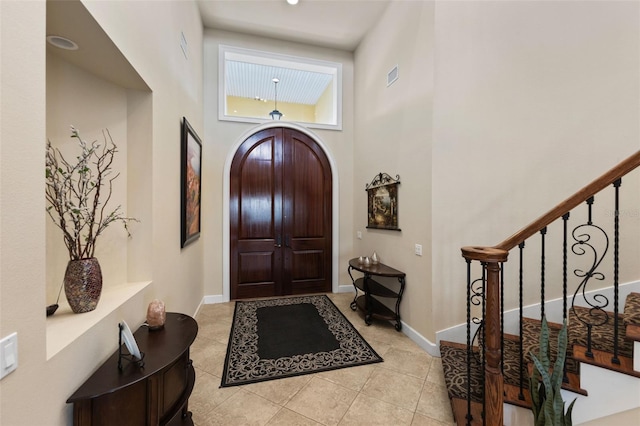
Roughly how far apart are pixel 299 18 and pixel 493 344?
175 inches

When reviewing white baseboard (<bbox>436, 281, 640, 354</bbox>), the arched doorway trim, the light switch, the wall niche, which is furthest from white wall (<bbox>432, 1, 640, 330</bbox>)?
the light switch

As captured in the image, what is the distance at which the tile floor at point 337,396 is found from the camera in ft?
6.10

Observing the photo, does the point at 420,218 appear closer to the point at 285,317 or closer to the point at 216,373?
the point at 285,317

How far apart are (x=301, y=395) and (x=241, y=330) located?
1.34 m

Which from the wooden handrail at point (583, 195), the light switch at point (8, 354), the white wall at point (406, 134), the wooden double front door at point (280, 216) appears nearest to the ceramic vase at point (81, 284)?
the light switch at point (8, 354)

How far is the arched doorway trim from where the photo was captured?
413 centimetres

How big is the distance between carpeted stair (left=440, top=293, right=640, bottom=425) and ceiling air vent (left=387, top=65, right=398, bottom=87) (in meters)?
3.06

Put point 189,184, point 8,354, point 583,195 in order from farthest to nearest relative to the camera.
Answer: point 189,184 → point 583,195 → point 8,354

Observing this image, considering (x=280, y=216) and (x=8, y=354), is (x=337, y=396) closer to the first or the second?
(x=8, y=354)

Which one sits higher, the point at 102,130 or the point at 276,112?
the point at 276,112

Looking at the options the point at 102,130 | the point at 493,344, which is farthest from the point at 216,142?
the point at 493,344

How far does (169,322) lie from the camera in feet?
5.76

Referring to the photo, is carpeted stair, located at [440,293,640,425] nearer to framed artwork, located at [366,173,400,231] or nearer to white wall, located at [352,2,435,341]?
white wall, located at [352,2,435,341]

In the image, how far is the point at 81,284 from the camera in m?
1.36
